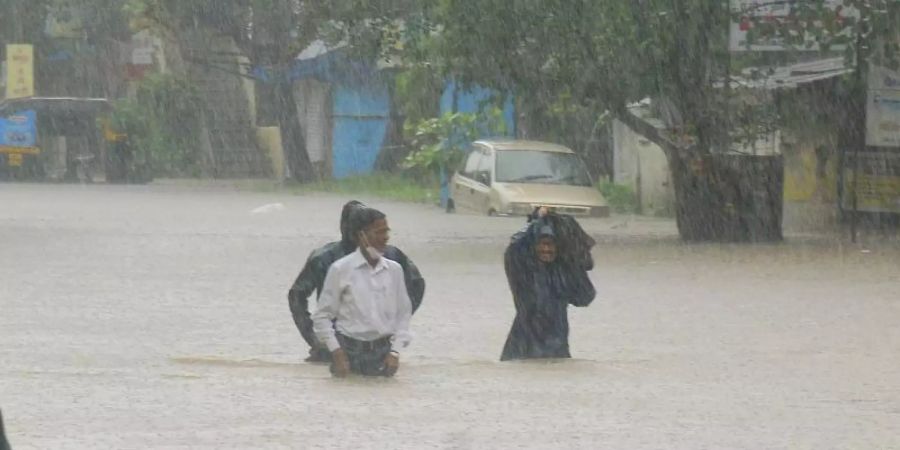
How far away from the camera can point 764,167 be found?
24.5m

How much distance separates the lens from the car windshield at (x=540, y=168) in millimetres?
29406

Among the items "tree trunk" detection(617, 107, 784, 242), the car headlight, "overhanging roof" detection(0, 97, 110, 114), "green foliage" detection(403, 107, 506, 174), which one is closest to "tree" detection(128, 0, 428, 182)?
"overhanging roof" detection(0, 97, 110, 114)

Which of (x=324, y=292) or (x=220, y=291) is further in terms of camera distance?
(x=220, y=291)

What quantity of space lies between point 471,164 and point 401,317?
1976cm

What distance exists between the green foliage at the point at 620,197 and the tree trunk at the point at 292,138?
32.5 feet

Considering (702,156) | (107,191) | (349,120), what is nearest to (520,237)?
(702,156)

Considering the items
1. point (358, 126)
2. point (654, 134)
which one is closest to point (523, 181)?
point (654, 134)

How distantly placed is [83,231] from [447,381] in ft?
50.3

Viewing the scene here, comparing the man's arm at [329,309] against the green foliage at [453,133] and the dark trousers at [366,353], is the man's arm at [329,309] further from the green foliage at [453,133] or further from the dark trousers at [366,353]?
the green foliage at [453,133]

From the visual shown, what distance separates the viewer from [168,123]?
4681 cm

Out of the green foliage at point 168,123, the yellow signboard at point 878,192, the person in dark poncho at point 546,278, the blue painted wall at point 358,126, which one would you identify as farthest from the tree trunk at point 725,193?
the blue painted wall at point 358,126

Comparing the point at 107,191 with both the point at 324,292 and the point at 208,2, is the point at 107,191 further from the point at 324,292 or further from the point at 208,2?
the point at 324,292

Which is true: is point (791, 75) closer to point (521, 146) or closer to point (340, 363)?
point (521, 146)

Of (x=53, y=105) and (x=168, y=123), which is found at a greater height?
(x=53, y=105)
